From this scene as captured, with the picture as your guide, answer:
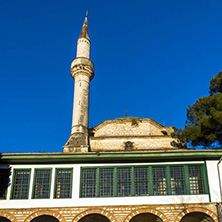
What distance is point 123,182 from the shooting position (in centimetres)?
1559

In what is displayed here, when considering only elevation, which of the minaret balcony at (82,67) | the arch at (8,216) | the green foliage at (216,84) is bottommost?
the arch at (8,216)

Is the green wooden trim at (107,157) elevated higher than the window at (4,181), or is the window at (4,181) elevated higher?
the green wooden trim at (107,157)

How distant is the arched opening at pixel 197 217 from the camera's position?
15.0 metres

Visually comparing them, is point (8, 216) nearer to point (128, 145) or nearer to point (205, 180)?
point (205, 180)

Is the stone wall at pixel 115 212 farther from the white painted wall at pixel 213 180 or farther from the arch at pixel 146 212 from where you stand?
the white painted wall at pixel 213 180

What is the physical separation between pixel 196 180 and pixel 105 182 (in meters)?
4.70

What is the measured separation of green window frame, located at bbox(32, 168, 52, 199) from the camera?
15406mm

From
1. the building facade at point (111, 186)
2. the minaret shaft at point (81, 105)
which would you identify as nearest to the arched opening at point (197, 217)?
the building facade at point (111, 186)

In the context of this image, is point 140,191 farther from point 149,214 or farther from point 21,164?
point 21,164

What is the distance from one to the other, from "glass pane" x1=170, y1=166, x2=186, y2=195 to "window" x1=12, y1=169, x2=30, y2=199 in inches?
296

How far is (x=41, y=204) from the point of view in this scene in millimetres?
15102

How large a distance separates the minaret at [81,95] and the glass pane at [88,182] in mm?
10465

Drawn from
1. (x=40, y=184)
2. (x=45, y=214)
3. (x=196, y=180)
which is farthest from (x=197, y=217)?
(x=40, y=184)

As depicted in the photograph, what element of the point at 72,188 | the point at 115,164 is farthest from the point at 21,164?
the point at 115,164
